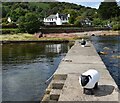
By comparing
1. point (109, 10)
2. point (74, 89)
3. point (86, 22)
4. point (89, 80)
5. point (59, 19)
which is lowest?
point (86, 22)

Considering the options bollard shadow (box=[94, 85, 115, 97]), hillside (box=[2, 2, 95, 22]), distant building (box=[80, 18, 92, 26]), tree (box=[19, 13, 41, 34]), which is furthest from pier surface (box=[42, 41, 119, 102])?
distant building (box=[80, 18, 92, 26])

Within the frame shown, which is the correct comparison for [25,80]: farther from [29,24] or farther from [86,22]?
[86,22]

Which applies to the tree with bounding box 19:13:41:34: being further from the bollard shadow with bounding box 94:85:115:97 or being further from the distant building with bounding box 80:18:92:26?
the bollard shadow with bounding box 94:85:115:97

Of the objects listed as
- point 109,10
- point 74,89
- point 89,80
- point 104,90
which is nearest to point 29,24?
point 74,89

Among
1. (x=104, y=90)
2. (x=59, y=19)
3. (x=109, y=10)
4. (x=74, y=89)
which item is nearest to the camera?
(x=104, y=90)

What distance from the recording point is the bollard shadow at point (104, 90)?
12418 mm

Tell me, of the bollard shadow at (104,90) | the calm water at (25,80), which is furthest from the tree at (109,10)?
the bollard shadow at (104,90)

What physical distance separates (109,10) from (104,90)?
370 feet

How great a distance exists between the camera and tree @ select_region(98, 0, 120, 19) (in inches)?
4852

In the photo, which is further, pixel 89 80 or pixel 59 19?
pixel 59 19

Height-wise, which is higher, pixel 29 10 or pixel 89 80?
pixel 89 80

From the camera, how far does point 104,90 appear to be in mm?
13039

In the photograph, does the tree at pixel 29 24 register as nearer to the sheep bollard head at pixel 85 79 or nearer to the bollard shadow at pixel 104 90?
the bollard shadow at pixel 104 90

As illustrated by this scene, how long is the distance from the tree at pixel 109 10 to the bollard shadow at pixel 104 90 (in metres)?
112
